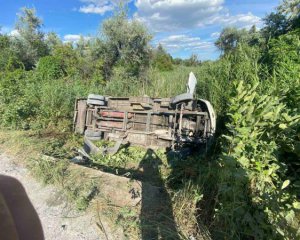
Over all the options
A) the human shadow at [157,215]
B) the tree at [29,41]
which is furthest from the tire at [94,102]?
the tree at [29,41]

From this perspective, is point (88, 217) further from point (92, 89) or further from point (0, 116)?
point (92, 89)

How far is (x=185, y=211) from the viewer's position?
3.67 metres

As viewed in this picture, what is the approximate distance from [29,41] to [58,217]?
25.4 m

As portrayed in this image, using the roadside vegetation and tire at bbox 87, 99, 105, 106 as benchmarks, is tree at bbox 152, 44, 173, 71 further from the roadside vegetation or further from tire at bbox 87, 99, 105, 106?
tire at bbox 87, 99, 105, 106

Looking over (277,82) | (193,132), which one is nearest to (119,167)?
(193,132)

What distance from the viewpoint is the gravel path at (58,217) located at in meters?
3.48

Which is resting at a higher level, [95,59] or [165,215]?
[95,59]

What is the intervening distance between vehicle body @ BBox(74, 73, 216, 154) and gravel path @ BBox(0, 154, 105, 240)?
261 centimetres

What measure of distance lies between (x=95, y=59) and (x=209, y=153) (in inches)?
545

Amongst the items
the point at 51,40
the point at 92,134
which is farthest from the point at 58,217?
the point at 51,40

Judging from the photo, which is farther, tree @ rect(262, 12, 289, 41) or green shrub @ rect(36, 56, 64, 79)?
green shrub @ rect(36, 56, 64, 79)

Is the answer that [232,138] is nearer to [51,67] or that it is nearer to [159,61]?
[51,67]

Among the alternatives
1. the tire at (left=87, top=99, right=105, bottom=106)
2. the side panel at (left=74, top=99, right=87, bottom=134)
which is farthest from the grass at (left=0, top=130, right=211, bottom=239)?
the tire at (left=87, top=99, right=105, bottom=106)

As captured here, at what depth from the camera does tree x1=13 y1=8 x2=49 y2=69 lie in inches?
955
